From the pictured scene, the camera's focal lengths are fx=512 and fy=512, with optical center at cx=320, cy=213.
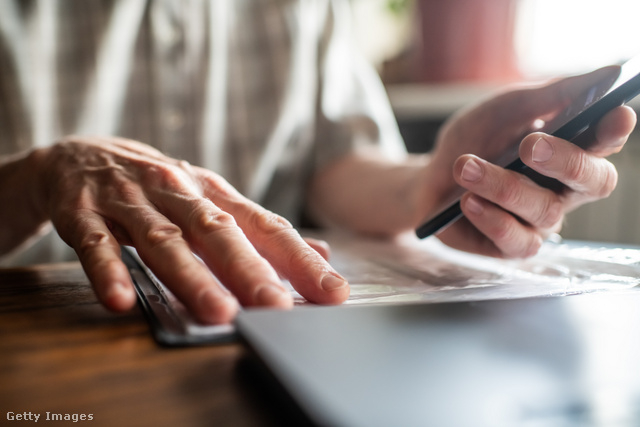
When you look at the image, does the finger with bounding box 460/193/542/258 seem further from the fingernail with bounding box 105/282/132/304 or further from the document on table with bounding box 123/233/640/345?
the fingernail with bounding box 105/282/132/304

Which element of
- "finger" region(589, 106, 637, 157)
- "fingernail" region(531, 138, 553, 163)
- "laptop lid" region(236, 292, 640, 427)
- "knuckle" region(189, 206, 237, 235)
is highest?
"finger" region(589, 106, 637, 157)

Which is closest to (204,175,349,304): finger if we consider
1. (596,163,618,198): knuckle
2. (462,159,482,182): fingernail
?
(462,159,482,182): fingernail

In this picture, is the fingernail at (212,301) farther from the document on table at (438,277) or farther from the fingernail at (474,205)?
the fingernail at (474,205)

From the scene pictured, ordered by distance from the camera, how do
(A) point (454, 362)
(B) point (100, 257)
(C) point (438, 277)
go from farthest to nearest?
1. (C) point (438, 277)
2. (B) point (100, 257)
3. (A) point (454, 362)

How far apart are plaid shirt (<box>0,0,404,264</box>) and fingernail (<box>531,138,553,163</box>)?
499 millimetres

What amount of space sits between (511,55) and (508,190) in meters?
0.97

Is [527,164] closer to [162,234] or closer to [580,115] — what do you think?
[580,115]

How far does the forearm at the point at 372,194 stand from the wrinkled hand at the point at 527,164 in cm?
9

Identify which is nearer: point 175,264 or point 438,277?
point 175,264

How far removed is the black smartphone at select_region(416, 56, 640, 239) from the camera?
0.33m

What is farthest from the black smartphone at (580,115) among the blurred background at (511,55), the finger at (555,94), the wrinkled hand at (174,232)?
the blurred background at (511,55)

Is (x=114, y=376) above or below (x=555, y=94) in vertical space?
below

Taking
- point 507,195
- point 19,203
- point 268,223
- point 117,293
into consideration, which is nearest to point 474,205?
point 507,195

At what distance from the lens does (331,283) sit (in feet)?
0.96
